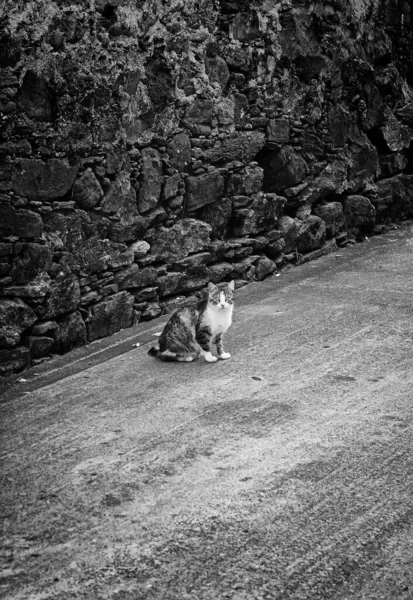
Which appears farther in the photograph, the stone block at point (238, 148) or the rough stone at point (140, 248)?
the stone block at point (238, 148)

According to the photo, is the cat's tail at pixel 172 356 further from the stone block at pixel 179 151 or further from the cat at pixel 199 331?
the stone block at pixel 179 151

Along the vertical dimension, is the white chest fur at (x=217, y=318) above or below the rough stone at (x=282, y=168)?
below

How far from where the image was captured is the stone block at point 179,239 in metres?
7.71

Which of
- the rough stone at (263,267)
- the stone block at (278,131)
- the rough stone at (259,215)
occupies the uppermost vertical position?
the stone block at (278,131)

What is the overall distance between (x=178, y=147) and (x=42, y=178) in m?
1.59

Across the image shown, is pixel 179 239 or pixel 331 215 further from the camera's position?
pixel 331 215

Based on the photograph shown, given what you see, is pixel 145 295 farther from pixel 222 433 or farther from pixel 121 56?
pixel 222 433

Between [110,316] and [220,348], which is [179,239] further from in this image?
[220,348]

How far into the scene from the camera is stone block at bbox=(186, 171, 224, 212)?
26.2ft

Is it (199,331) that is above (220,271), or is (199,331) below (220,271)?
below

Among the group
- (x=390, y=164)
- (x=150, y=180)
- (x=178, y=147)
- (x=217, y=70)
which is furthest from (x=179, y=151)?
(x=390, y=164)

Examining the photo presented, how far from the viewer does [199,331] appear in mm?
6559

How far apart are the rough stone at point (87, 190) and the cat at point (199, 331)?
118 cm

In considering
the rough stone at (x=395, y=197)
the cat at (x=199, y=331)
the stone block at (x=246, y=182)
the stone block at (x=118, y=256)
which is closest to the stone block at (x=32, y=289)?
the stone block at (x=118, y=256)
